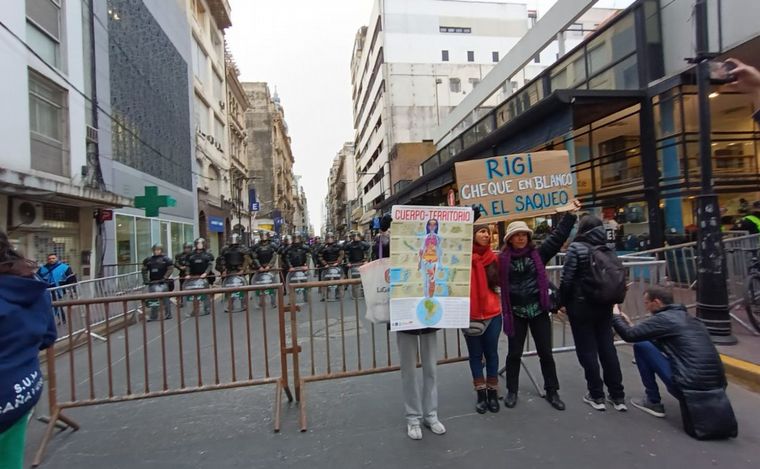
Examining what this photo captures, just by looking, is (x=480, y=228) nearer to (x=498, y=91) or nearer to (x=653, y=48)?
(x=653, y=48)

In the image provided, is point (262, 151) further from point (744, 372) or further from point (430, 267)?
point (744, 372)

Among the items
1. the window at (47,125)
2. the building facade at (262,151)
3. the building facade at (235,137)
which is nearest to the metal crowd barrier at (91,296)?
the window at (47,125)

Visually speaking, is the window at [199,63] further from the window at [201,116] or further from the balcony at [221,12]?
the balcony at [221,12]

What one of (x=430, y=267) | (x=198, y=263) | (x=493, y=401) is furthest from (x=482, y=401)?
(x=198, y=263)

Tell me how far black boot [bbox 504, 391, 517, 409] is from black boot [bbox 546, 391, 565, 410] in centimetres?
32

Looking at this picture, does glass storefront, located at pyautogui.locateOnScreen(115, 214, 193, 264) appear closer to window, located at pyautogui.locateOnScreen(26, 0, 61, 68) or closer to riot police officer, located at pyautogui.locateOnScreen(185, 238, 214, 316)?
riot police officer, located at pyautogui.locateOnScreen(185, 238, 214, 316)

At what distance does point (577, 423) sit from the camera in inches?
146

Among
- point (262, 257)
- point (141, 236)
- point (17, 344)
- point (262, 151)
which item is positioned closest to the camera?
point (17, 344)

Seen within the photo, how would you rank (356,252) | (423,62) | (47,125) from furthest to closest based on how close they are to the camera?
(423,62), (356,252), (47,125)

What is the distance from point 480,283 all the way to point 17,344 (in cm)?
329

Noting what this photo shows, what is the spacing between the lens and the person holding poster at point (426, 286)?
3.61 meters

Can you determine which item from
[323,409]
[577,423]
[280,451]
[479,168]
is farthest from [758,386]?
[280,451]

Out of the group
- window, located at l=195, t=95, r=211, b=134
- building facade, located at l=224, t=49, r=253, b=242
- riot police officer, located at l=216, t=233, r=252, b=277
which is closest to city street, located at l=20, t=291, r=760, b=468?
riot police officer, located at l=216, t=233, r=252, b=277

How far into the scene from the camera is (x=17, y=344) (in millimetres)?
2145
